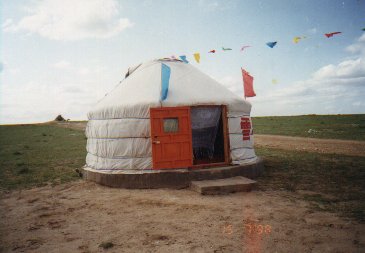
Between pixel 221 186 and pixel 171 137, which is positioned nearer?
Result: pixel 221 186

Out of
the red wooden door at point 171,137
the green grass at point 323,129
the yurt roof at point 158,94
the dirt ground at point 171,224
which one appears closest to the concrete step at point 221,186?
the dirt ground at point 171,224

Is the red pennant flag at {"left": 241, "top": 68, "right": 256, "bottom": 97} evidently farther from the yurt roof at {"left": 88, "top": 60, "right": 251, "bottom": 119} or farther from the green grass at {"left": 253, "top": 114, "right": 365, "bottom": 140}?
the green grass at {"left": 253, "top": 114, "right": 365, "bottom": 140}

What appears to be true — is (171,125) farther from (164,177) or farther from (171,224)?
(171,224)

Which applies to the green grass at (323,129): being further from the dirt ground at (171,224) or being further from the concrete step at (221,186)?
the dirt ground at (171,224)

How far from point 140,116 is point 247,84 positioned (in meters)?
3.30

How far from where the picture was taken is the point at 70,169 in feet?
28.1

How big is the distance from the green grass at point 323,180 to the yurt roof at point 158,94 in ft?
5.98

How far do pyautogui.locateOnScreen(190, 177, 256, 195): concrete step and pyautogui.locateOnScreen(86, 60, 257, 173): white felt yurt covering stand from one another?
104 cm

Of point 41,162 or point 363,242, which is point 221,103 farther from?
point 41,162

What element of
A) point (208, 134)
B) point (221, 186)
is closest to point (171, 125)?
point (221, 186)

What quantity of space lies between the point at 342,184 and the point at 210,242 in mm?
3739

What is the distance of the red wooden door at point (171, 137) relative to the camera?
6.00 m

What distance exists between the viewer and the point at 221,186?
539 centimetres

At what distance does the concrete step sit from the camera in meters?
5.35
